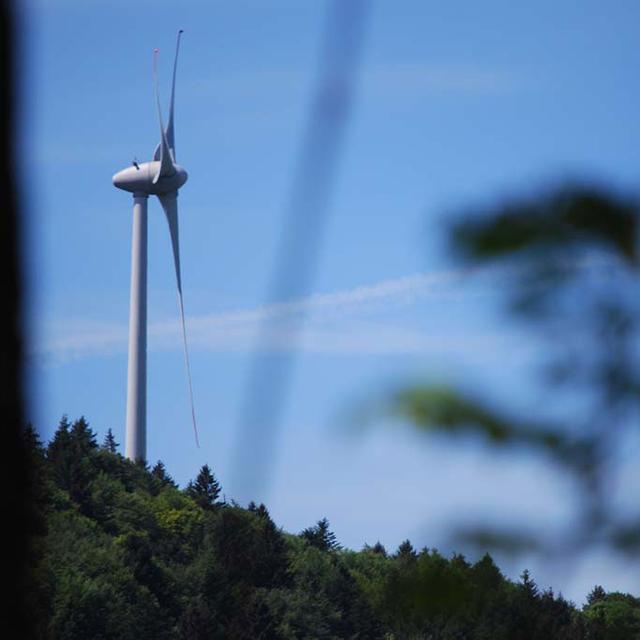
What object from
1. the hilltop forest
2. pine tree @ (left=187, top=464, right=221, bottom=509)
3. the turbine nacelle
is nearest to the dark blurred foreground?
the hilltop forest

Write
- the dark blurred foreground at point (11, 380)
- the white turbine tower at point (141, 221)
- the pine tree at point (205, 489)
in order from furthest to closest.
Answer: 1. the pine tree at point (205, 489)
2. the white turbine tower at point (141, 221)
3. the dark blurred foreground at point (11, 380)

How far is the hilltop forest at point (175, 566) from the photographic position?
7438 cm

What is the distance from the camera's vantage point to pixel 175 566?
8781cm

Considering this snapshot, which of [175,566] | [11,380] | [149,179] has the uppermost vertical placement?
[149,179]

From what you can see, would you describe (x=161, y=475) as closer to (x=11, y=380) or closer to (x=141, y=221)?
(x=141, y=221)

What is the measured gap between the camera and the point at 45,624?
65812mm

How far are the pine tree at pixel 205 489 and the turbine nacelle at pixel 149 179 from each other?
33946 mm

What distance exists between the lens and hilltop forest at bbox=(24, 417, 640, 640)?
244 ft

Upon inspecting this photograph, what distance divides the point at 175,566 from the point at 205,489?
14760mm

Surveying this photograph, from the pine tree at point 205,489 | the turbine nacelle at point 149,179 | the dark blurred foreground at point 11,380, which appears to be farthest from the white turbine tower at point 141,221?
the dark blurred foreground at point 11,380

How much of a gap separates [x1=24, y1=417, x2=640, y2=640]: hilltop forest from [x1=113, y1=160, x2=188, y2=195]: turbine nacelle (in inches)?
472

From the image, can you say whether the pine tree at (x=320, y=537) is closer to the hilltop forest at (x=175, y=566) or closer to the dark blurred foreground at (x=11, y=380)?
the hilltop forest at (x=175, y=566)

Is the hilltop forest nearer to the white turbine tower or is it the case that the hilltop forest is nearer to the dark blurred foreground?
the white turbine tower

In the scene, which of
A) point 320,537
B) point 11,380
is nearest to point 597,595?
point 320,537
